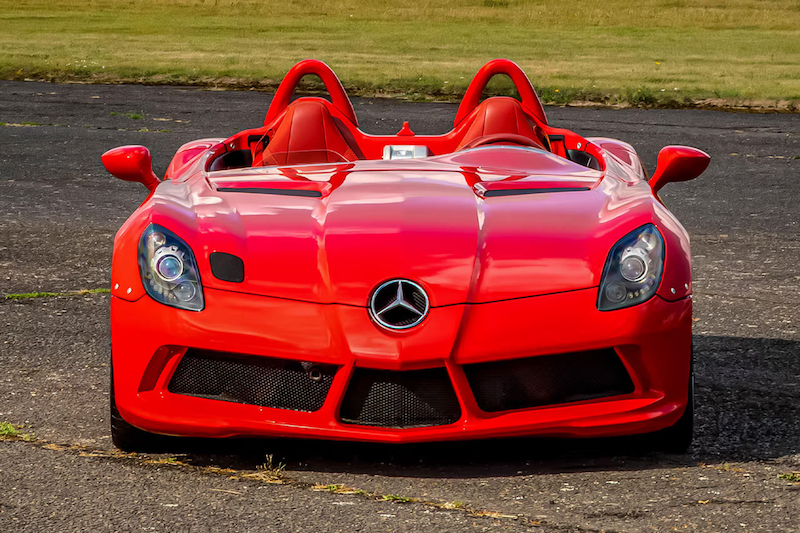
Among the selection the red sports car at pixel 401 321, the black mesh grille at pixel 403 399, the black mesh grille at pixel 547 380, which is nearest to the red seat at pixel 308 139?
the red sports car at pixel 401 321

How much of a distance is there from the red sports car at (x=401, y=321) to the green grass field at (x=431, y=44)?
13.7 metres

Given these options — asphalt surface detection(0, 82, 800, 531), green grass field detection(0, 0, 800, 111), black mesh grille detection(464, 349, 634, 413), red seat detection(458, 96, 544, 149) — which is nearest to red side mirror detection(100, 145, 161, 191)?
asphalt surface detection(0, 82, 800, 531)

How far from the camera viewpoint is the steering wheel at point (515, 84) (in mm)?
6266

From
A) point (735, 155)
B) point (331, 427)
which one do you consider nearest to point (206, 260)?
point (331, 427)

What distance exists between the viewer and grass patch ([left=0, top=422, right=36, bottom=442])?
12.8 ft

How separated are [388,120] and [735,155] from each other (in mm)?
4582

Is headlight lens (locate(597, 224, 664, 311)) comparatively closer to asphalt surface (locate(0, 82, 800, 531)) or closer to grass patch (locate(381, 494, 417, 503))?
asphalt surface (locate(0, 82, 800, 531))

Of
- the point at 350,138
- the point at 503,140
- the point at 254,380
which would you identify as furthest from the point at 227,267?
the point at 350,138

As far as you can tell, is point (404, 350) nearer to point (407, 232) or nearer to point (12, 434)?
point (407, 232)

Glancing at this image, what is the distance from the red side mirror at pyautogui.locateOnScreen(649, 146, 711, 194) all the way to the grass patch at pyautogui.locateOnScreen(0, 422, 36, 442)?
2.53 metres

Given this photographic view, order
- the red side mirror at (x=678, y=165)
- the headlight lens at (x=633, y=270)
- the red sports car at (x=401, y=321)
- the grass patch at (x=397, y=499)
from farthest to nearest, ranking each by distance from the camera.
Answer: the red side mirror at (x=678, y=165)
the headlight lens at (x=633, y=270)
the red sports car at (x=401, y=321)
the grass patch at (x=397, y=499)

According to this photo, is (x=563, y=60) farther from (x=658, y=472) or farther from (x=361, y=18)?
(x=658, y=472)

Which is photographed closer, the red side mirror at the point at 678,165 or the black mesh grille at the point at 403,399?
the black mesh grille at the point at 403,399

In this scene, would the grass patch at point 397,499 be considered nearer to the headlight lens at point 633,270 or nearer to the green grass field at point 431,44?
the headlight lens at point 633,270
